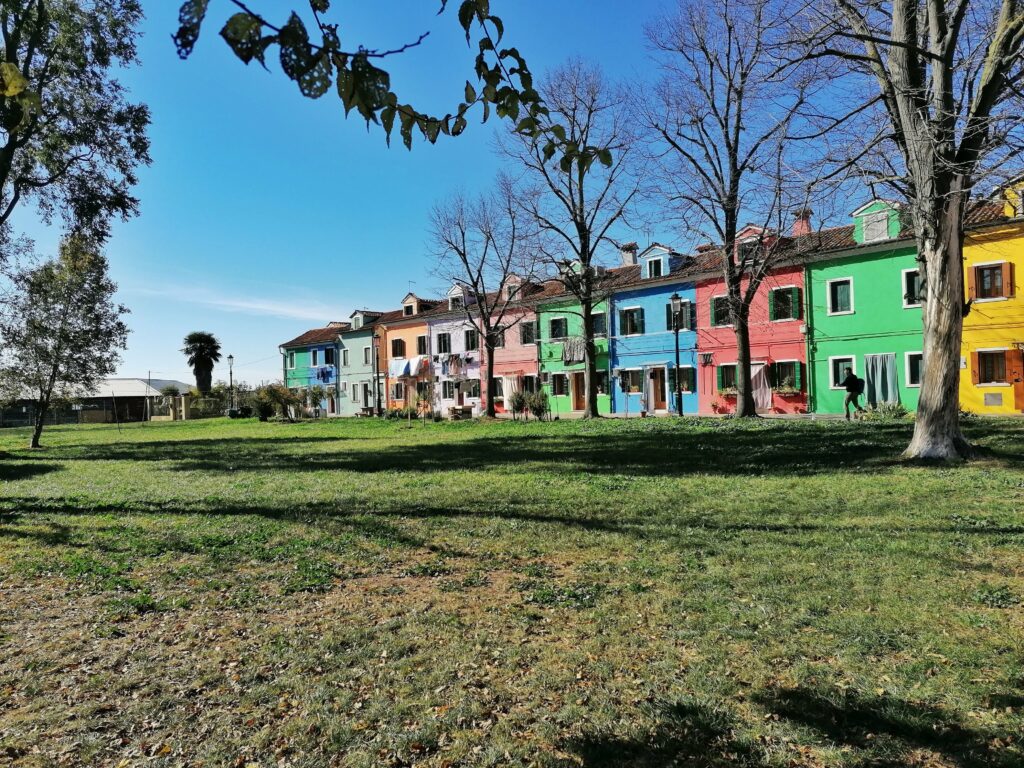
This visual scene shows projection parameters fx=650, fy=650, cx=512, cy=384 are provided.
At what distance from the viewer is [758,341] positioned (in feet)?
98.4

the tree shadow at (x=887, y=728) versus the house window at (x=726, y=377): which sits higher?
the house window at (x=726, y=377)

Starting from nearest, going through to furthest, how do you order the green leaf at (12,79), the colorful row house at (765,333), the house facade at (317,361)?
the green leaf at (12,79)
the colorful row house at (765,333)
the house facade at (317,361)

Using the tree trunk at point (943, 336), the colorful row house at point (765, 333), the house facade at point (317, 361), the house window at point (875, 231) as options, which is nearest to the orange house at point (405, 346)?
the colorful row house at point (765, 333)

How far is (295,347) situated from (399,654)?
55.7 metres

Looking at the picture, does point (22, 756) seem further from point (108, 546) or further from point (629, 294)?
point (629, 294)

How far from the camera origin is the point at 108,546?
24.3 ft

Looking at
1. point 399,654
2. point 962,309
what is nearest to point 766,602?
point 399,654

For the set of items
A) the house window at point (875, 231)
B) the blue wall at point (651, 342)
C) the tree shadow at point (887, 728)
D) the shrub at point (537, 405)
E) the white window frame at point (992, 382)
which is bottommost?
the tree shadow at point (887, 728)

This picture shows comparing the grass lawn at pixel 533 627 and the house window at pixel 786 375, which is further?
the house window at pixel 786 375

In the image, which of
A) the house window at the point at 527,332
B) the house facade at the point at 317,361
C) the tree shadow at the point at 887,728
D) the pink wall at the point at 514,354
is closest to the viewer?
the tree shadow at the point at 887,728

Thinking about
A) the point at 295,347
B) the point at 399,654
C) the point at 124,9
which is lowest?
the point at 399,654

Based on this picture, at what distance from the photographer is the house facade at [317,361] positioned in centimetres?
5259

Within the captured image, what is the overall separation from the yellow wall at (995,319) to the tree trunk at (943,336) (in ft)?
50.3

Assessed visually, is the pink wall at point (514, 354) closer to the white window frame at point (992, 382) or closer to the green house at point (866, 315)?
the green house at point (866, 315)
